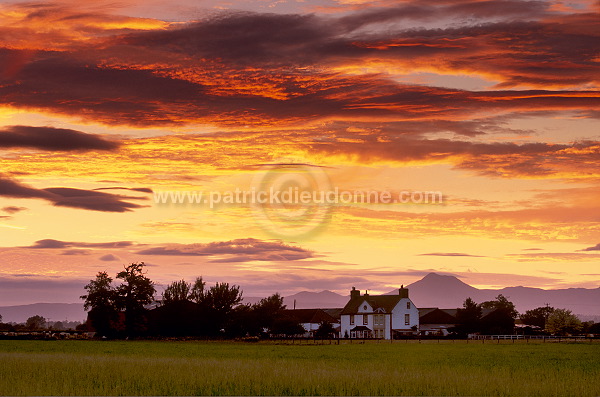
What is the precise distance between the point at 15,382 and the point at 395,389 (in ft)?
47.7

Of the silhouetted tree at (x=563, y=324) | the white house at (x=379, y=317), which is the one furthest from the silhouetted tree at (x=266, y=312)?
the silhouetted tree at (x=563, y=324)

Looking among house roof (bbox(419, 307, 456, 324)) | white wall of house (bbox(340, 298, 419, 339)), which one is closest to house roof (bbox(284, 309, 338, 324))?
white wall of house (bbox(340, 298, 419, 339))

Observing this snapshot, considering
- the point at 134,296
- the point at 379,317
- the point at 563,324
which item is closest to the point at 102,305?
the point at 134,296

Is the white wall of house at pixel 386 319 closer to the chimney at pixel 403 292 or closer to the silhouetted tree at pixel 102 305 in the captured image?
the chimney at pixel 403 292

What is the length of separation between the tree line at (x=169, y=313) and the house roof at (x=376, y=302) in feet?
123

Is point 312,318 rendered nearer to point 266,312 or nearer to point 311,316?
point 311,316

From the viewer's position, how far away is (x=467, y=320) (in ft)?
441

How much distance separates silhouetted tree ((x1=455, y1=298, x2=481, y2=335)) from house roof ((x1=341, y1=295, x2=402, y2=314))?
60.3ft

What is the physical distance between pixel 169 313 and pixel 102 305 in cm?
995

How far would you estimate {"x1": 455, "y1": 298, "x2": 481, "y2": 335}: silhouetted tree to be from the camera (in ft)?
439

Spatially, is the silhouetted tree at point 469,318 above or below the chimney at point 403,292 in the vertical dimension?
below

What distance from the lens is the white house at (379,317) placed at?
150 meters

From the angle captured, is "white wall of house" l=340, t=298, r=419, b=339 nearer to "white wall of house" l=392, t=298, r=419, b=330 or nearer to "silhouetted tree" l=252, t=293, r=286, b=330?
"white wall of house" l=392, t=298, r=419, b=330

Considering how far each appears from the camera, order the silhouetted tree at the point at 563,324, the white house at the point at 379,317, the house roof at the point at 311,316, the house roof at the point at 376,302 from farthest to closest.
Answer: the house roof at the point at 311,316
the house roof at the point at 376,302
the silhouetted tree at the point at 563,324
the white house at the point at 379,317
